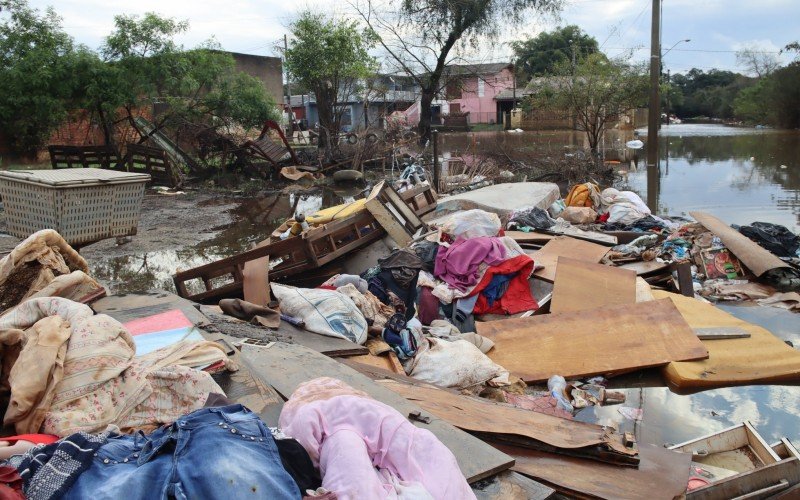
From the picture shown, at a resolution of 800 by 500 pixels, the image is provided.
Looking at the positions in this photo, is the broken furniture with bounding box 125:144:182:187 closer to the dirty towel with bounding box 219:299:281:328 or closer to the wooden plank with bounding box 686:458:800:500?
the dirty towel with bounding box 219:299:281:328

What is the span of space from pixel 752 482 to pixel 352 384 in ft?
6.08

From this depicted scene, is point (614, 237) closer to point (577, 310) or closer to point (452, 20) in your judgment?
point (577, 310)

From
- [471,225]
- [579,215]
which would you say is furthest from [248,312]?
[579,215]

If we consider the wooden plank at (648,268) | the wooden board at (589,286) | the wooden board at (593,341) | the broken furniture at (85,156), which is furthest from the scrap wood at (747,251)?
the broken furniture at (85,156)

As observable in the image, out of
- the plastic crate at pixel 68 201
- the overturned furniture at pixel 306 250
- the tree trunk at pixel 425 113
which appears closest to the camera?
the plastic crate at pixel 68 201

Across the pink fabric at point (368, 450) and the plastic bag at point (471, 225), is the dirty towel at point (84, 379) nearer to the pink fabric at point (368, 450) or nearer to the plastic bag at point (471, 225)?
the pink fabric at point (368, 450)

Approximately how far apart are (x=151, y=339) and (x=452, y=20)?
25275 mm

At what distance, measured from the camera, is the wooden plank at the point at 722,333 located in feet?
15.9

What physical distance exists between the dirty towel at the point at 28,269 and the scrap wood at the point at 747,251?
21.1 ft

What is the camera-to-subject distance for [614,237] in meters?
7.75

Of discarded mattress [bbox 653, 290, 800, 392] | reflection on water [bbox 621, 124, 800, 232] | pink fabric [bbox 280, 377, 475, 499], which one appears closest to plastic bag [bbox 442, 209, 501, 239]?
discarded mattress [bbox 653, 290, 800, 392]

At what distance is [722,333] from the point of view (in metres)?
4.89

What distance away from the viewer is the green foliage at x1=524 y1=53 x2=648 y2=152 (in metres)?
18.9

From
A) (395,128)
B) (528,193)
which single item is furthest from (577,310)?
(395,128)
